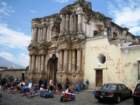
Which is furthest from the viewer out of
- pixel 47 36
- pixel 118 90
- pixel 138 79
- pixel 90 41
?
pixel 47 36

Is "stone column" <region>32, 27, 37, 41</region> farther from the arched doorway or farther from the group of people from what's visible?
the group of people

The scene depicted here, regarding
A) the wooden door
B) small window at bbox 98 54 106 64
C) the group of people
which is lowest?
the group of people

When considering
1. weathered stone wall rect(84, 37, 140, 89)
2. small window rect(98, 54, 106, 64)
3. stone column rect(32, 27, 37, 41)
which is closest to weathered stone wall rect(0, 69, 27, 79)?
stone column rect(32, 27, 37, 41)

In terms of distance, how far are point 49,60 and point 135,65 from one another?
14.8 metres

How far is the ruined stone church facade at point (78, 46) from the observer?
27.5 metres

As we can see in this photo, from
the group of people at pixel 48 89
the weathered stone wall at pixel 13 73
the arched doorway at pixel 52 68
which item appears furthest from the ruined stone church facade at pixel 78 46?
the weathered stone wall at pixel 13 73

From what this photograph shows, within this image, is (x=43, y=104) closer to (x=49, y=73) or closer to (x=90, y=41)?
(x=90, y=41)

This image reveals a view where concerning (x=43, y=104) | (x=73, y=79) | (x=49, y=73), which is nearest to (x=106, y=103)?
(x=43, y=104)

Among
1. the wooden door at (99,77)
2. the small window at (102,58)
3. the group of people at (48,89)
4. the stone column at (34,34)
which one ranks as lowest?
the group of people at (48,89)

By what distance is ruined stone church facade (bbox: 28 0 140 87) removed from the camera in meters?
27.5

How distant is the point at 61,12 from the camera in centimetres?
3541

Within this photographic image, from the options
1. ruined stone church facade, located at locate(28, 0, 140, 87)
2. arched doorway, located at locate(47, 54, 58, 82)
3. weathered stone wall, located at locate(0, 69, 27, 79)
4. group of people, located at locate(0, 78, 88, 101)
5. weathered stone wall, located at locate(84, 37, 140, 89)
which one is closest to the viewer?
group of people, located at locate(0, 78, 88, 101)

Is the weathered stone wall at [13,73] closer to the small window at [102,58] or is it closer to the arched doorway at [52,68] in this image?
the arched doorway at [52,68]

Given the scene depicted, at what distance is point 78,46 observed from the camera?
31.2 m
